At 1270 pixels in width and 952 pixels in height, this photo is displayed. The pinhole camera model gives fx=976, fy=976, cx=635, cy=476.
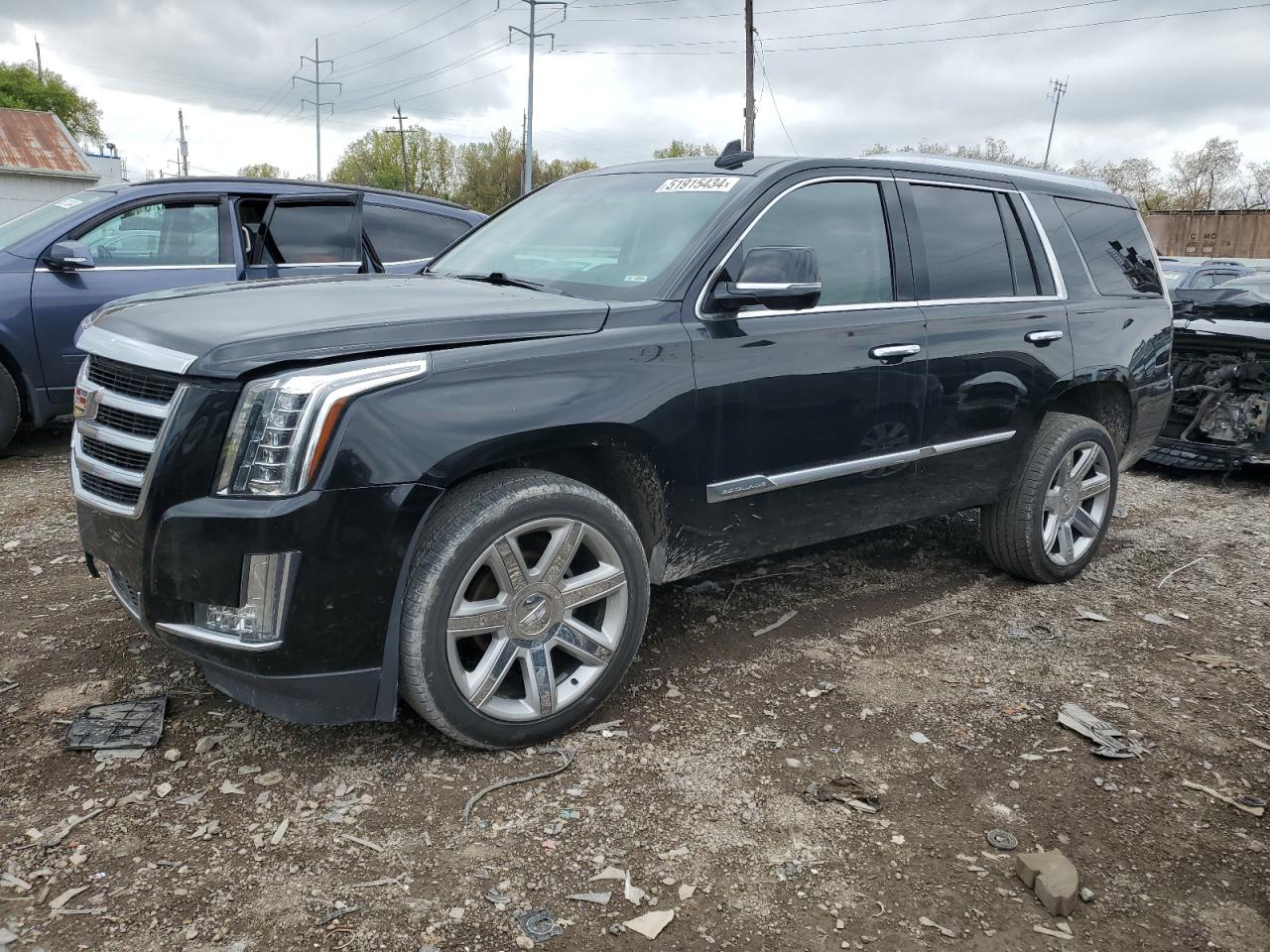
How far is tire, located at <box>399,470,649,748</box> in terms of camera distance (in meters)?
2.79

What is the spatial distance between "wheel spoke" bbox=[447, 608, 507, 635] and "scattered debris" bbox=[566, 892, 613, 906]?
81cm

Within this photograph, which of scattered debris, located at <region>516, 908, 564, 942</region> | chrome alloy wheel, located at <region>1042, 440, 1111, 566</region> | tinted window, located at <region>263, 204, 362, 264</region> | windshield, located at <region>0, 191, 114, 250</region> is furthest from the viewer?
tinted window, located at <region>263, 204, 362, 264</region>

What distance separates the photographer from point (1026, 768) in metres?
3.13

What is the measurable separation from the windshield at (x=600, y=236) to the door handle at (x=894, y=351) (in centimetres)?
84

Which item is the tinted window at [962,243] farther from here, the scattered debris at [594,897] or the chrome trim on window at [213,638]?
the chrome trim on window at [213,638]

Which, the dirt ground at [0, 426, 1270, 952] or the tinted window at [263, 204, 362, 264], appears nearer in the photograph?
the dirt ground at [0, 426, 1270, 952]

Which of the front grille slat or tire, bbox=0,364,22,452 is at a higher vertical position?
the front grille slat

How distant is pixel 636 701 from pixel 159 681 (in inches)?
66.2

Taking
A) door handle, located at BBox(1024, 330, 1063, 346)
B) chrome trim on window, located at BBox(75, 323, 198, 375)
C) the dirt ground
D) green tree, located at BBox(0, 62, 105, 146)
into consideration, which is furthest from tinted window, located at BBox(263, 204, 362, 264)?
green tree, located at BBox(0, 62, 105, 146)

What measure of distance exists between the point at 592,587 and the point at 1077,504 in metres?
2.94

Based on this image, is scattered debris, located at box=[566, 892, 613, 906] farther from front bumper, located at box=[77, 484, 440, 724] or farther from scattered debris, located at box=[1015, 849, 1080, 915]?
scattered debris, located at box=[1015, 849, 1080, 915]

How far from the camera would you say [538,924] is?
233cm

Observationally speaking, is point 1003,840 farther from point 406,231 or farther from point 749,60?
point 749,60

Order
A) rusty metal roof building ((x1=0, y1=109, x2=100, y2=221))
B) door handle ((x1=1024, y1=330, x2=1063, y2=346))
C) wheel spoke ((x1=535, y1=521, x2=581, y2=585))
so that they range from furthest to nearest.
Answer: rusty metal roof building ((x1=0, y1=109, x2=100, y2=221))
door handle ((x1=1024, y1=330, x2=1063, y2=346))
wheel spoke ((x1=535, y1=521, x2=581, y2=585))
